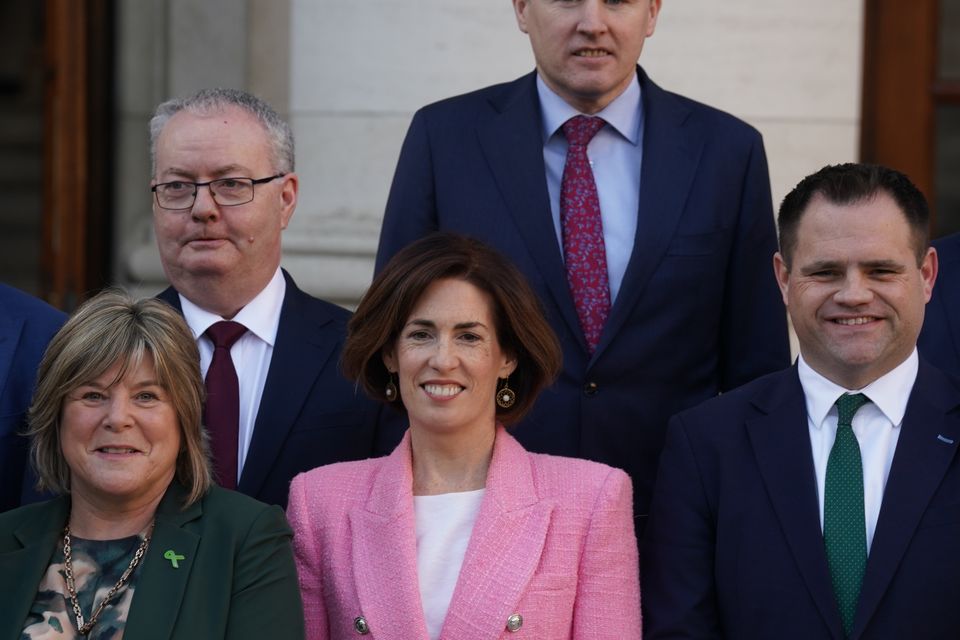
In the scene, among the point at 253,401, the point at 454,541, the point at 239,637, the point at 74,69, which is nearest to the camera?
the point at 239,637

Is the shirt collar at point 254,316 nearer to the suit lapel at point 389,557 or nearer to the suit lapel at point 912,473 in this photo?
the suit lapel at point 389,557

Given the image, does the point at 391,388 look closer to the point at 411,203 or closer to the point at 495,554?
the point at 495,554

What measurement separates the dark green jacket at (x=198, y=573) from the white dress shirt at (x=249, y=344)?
481 millimetres

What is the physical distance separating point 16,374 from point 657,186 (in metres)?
1.59

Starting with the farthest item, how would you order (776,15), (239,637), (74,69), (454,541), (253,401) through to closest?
(74,69), (776,15), (253,401), (454,541), (239,637)

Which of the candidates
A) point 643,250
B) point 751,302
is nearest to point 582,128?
point 643,250

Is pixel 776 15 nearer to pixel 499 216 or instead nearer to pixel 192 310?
pixel 499 216

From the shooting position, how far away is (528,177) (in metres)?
4.18

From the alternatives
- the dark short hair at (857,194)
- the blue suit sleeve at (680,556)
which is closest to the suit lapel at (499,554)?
the blue suit sleeve at (680,556)

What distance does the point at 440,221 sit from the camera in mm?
4219

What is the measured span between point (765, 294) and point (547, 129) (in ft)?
2.26

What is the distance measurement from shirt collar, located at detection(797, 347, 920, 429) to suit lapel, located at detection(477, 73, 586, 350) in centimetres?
60

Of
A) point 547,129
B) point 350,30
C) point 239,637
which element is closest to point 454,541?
point 239,637

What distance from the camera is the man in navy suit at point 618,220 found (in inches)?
161
